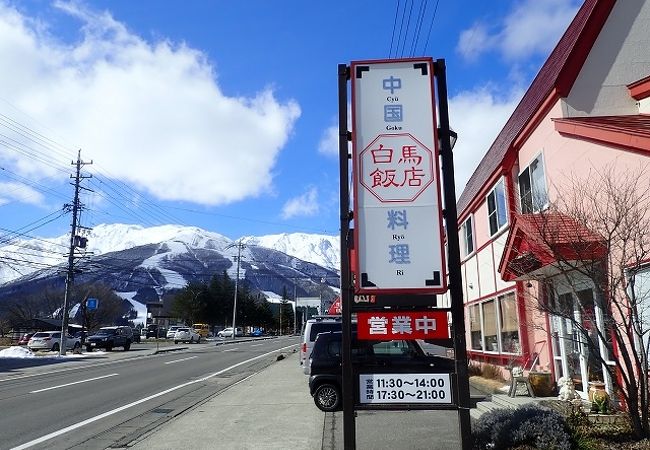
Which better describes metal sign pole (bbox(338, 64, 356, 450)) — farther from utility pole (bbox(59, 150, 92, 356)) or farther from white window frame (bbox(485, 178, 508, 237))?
utility pole (bbox(59, 150, 92, 356))

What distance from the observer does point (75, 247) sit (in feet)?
132

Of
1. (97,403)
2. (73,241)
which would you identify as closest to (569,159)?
(97,403)

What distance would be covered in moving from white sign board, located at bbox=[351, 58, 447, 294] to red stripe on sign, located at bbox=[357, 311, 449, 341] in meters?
0.25

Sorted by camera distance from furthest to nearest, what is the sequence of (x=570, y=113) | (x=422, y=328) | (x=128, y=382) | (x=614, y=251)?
(x=128, y=382) → (x=570, y=113) → (x=614, y=251) → (x=422, y=328)

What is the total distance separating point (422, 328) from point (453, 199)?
142 cm

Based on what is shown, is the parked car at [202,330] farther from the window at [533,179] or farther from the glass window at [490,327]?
the window at [533,179]

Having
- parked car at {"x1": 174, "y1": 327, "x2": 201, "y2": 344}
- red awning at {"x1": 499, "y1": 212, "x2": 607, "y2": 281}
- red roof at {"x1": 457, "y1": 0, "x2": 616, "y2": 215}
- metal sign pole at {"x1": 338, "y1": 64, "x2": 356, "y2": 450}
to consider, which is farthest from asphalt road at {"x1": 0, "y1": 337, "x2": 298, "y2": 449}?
parked car at {"x1": 174, "y1": 327, "x2": 201, "y2": 344}

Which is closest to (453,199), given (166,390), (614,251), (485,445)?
(485,445)

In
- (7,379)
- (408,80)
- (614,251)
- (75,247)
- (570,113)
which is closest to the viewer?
(408,80)

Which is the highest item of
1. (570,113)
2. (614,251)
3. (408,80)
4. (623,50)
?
(623,50)

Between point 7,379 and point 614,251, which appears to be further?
point 7,379

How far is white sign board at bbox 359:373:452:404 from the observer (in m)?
5.46

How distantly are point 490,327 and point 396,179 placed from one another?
12.0 meters

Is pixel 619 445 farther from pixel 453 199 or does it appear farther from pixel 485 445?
pixel 453 199
